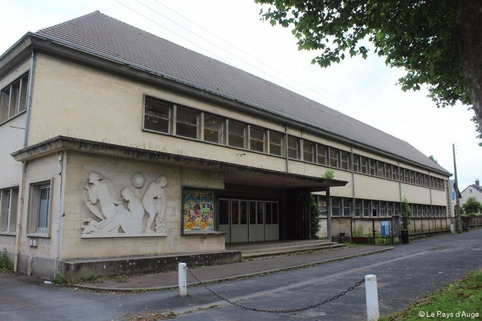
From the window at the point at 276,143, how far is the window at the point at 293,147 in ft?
2.69

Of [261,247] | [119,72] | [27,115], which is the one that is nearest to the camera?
[27,115]

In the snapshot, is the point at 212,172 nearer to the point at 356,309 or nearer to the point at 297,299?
the point at 297,299

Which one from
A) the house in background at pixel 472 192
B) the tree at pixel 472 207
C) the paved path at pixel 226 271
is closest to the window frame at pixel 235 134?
the paved path at pixel 226 271

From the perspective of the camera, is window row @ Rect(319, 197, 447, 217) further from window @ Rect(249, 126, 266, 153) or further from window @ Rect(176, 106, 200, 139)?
window @ Rect(176, 106, 200, 139)

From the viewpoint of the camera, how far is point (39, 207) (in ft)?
44.3

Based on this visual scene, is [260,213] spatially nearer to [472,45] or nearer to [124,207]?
[124,207]

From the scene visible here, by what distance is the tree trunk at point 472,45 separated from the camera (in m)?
7.40

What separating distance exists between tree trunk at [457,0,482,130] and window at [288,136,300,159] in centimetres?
1822

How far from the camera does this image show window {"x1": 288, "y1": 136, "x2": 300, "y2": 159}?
85.7 ft

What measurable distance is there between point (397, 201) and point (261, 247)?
26.3 meters

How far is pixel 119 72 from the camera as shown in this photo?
16719mm

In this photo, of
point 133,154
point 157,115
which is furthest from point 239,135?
point 133,154

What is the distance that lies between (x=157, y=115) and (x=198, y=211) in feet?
16.9

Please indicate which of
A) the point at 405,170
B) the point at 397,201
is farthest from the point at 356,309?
the point at 405,170
